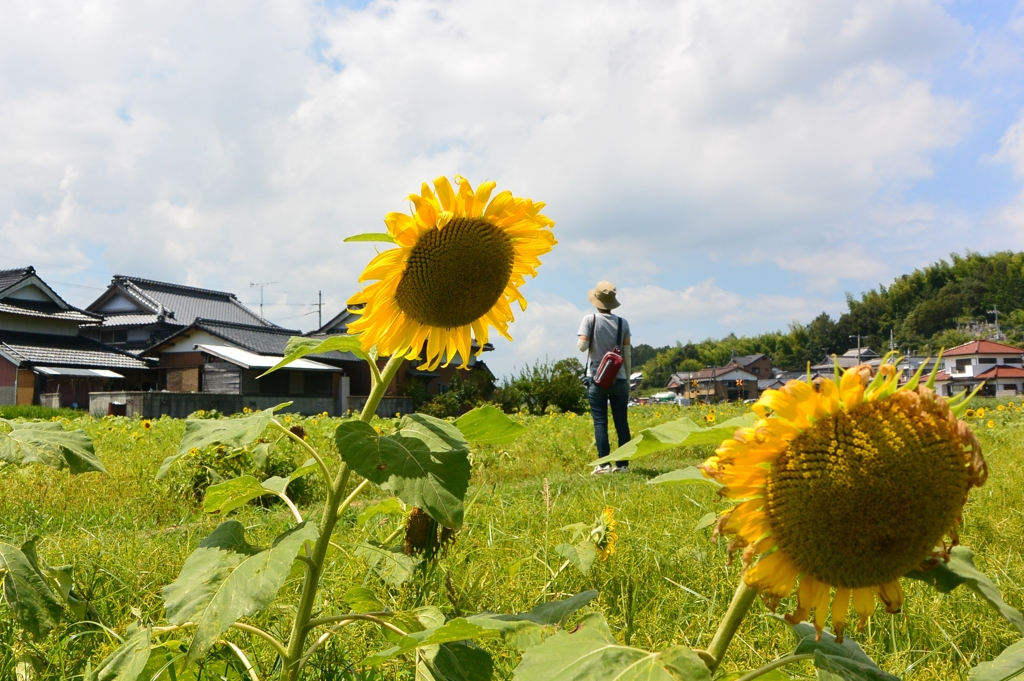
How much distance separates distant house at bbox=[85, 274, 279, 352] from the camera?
33375mm

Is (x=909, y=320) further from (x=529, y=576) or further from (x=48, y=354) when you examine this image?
(x=529, y=576)

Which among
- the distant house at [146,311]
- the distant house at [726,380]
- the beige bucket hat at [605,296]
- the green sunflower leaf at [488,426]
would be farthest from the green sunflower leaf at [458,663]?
the distant house at [726,380]

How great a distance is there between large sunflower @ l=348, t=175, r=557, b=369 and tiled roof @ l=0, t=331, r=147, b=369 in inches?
1163

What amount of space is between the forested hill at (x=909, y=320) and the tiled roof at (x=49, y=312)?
67.6m

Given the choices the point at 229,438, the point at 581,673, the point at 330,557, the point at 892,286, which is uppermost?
the point at 892,286

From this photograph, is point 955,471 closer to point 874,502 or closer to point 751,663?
point 874,502

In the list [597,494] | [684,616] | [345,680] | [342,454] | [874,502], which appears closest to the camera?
[874,502]

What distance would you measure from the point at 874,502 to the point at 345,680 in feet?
4.06

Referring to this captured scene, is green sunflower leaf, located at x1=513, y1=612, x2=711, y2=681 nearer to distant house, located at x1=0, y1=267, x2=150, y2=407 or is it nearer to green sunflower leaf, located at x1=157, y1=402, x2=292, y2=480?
green sunflower leaf, located at x1=157, y1=402, x2=292, y2=480

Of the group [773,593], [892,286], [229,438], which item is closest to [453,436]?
[229,438]

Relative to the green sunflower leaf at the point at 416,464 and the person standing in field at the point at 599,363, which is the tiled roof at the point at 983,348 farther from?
the green sunflower leaf at the point at 416,464

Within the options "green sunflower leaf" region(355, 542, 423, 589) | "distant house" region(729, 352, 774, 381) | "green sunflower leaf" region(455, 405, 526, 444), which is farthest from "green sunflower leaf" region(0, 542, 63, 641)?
"distant house" region(729, 352, 774, 381)

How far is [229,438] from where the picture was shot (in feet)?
4.00

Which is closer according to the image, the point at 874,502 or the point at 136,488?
the point at 874,502
